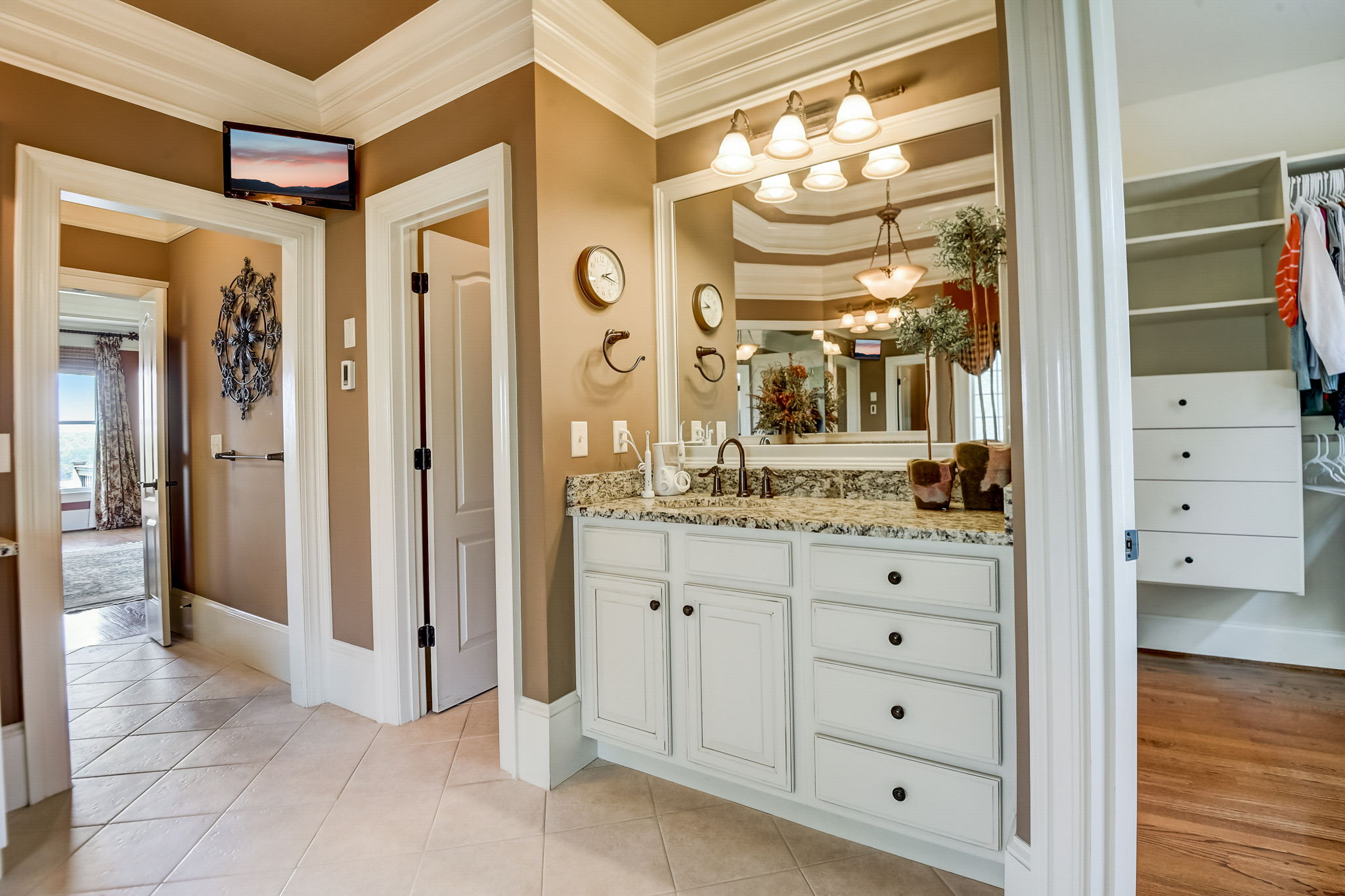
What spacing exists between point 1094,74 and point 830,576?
1226mm

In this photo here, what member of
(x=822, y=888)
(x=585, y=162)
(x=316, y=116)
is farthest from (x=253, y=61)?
(x=822, y=888)

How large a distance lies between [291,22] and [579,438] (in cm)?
179

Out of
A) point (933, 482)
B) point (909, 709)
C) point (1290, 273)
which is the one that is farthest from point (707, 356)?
point (1290, 273)

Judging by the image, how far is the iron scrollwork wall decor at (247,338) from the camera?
3.15 m

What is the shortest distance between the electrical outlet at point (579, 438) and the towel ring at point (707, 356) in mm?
569

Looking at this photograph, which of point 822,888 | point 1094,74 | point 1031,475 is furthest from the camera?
point 822,888

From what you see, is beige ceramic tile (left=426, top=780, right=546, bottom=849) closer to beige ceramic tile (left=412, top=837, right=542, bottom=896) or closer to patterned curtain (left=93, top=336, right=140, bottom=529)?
beige ceramic tile (left=412, top=837, right=542, bottom=896)

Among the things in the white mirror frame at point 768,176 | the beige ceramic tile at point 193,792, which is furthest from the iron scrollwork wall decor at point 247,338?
the white mirror frame at point 768,176

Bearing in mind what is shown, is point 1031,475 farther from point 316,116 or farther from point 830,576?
point 316,116

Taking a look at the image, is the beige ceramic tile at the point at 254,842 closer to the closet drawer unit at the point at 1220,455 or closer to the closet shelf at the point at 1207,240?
the closet drawer unit at the point at 1220,455

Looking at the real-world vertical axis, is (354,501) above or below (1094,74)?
below

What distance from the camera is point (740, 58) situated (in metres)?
2.37

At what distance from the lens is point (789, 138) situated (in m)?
2.21

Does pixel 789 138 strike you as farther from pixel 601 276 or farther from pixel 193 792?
pixel 193 792
